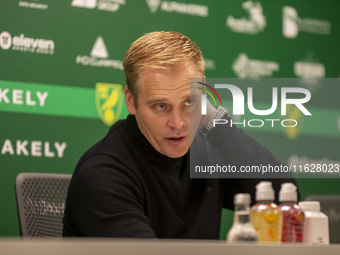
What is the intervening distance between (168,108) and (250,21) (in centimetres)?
182

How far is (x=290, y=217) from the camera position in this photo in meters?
1.18

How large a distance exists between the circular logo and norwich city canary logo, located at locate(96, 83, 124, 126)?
0.50 m

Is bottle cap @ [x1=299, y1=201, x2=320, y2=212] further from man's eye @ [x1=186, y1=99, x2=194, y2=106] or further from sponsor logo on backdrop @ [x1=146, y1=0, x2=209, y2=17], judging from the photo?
sponsor logo on backdrop @ [x1=146, y1=0, x2=209, y2=17]

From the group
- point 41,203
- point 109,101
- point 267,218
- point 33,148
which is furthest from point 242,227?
point 109,101

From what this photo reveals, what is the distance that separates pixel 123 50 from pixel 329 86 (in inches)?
55.4

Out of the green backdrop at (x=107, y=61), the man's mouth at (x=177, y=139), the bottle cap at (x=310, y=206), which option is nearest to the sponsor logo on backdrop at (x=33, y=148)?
the green backdrop at (x=107, y=61)

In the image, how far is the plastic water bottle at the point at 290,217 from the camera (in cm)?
118

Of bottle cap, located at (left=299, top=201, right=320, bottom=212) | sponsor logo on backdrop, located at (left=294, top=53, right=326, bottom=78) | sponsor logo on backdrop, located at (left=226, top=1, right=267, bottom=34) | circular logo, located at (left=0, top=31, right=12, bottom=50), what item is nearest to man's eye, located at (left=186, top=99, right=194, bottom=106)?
bottle cap, located at (left=299, top=201, right=320, bottom=212)

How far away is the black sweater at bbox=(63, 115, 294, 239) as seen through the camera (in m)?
1.65

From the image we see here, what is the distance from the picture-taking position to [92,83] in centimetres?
312

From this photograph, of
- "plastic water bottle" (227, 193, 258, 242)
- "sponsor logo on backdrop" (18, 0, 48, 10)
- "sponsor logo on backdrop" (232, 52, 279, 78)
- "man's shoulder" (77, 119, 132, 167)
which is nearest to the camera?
"plastic water bottle" (227, 193, 258, 242)

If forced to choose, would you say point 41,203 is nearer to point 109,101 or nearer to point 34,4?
point 109,101

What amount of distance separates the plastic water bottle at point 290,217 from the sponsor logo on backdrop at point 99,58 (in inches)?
82.2

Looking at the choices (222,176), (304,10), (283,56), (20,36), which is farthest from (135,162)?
(304,10)
